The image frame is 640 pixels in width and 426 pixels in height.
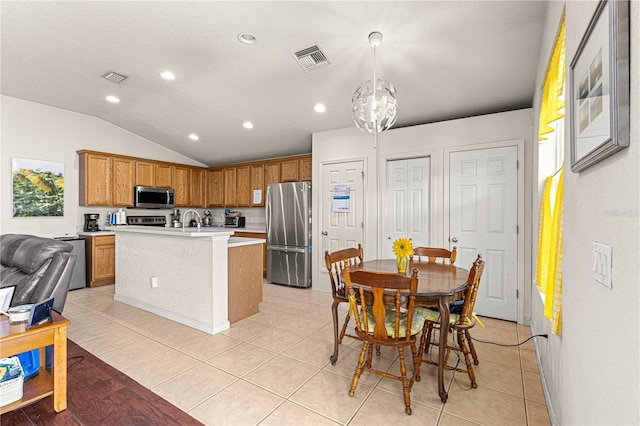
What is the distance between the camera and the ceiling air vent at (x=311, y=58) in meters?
2.89

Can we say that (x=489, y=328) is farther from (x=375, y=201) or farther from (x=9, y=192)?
(x=9, y=192)

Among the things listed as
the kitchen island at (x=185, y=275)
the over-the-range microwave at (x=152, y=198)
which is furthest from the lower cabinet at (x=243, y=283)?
the over-the-range microwave at (x=152, y=198)

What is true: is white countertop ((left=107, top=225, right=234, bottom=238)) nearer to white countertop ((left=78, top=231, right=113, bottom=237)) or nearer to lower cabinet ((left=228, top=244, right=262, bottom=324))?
lower cabinet ((left=228, top=244, right=262, bottom=324))

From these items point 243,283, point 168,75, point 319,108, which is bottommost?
point 243,283

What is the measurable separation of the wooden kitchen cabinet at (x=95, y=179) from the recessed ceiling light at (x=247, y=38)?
3829 millimetres

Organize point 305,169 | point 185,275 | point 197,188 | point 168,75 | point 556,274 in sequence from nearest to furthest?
point 556,274 → point 185,275 → point 168,75 → point 305,169 → point 197,188

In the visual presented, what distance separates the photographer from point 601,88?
91cm

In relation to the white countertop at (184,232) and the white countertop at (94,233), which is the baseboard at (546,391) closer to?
the white countertop at (184,232)

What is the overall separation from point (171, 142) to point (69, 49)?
277cm

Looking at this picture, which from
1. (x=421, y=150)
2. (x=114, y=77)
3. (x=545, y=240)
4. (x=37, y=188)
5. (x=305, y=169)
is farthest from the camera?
(x=305, y=169)

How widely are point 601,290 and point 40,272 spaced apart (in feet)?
10.6

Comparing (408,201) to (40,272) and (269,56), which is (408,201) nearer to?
(269,56)

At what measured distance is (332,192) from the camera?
4.65 metres

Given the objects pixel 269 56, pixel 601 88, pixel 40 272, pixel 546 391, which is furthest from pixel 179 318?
pixel 601 88
